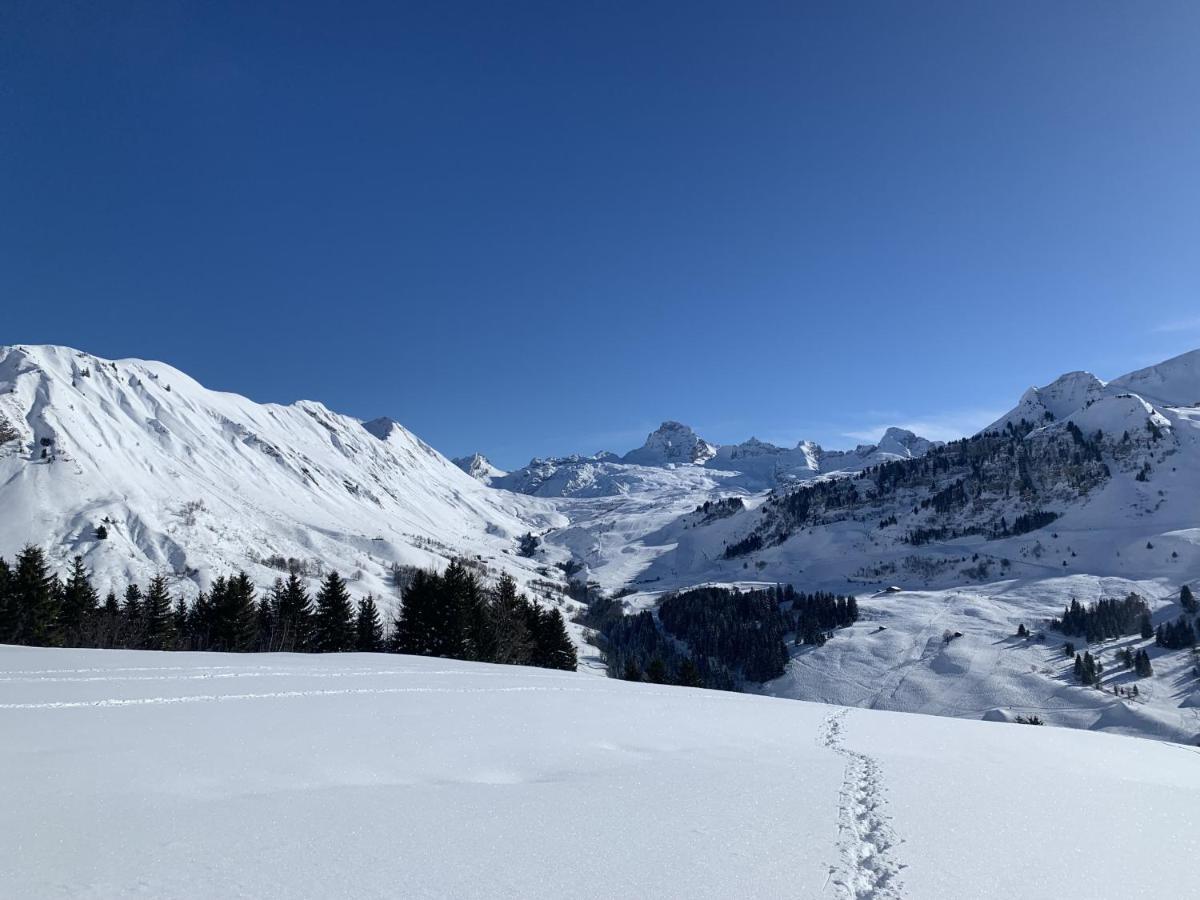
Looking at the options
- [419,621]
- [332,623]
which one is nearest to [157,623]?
[332,623]

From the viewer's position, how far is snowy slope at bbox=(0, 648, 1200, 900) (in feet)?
21.2

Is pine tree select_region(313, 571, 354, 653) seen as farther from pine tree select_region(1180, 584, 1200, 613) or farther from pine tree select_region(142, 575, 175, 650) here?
pine tree select_region(1180, 584, 1200, 613)

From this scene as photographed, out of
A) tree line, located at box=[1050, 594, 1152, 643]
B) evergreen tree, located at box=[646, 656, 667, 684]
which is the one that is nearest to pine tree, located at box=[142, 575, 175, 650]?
evergreen tree, located at box=[646, 656, 667, 684]

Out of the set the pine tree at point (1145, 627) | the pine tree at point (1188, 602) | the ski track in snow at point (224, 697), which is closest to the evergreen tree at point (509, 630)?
the ski track in snow at point (224, 697)

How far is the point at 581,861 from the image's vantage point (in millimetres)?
7094

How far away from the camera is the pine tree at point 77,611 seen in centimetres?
5741

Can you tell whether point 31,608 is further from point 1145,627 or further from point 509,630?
point 1145,627

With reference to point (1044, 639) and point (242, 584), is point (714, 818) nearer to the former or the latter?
point (242, 584)

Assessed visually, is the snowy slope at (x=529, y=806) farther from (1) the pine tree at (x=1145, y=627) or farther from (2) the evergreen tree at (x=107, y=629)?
(1) the pine tree at (x=1145, y=627)

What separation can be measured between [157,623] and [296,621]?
13.5m

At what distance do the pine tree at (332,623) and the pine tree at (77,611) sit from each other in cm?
2037

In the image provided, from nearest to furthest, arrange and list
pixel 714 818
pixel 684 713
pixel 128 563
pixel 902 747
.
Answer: pixel 714 818 < pixel 902 747 < pixel 684 713 < pixel 128 563

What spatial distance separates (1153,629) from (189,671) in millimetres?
201697

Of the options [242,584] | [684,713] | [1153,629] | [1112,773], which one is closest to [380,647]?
[242,584]
